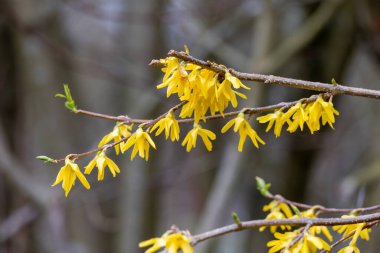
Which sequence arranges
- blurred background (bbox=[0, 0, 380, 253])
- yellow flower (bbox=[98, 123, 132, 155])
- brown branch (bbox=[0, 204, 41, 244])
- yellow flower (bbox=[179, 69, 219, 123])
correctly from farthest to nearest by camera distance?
brown branch (bbox=[0, 204, 41, 244]), blurred background (bbox=[0, 0, 380, 253]), yellow flower (bbox=[98, 123, 132, 155]), yellow flower (bbox=[179, 69, 219, 123])

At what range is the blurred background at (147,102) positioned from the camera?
3664mm

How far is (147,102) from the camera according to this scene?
381cm

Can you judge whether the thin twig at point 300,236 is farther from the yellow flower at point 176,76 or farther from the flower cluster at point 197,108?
the yellow flower at point 176,76

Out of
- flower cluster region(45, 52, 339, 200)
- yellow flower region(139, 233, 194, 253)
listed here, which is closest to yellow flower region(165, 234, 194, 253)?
yellow flower region(139, 233, 194, 253)

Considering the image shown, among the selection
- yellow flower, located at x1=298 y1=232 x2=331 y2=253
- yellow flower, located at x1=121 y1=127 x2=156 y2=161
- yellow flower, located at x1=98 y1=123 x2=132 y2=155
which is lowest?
yellow flower, located at x1=298 y1=232 x2=331 y2=253

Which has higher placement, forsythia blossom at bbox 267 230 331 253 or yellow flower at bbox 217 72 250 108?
yellow flower at bbox 217 72 250 108

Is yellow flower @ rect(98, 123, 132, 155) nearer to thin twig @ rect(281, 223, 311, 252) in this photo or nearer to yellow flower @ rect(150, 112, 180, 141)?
yellow flower @ rect(150, 112, 180, 141)

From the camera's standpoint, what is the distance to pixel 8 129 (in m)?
4.22

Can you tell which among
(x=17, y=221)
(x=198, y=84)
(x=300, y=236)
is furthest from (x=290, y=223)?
(x=17, y=221)

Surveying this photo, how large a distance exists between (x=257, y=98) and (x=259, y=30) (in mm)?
468

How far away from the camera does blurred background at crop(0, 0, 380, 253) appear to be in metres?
3.66

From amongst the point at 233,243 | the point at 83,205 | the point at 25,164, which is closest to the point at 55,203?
the point at 83,205

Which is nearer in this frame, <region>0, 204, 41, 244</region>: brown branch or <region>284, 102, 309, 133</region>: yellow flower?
<region>284, 102, 309, 133</region>: yellow flower

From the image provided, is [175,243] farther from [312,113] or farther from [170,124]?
[312,113]
